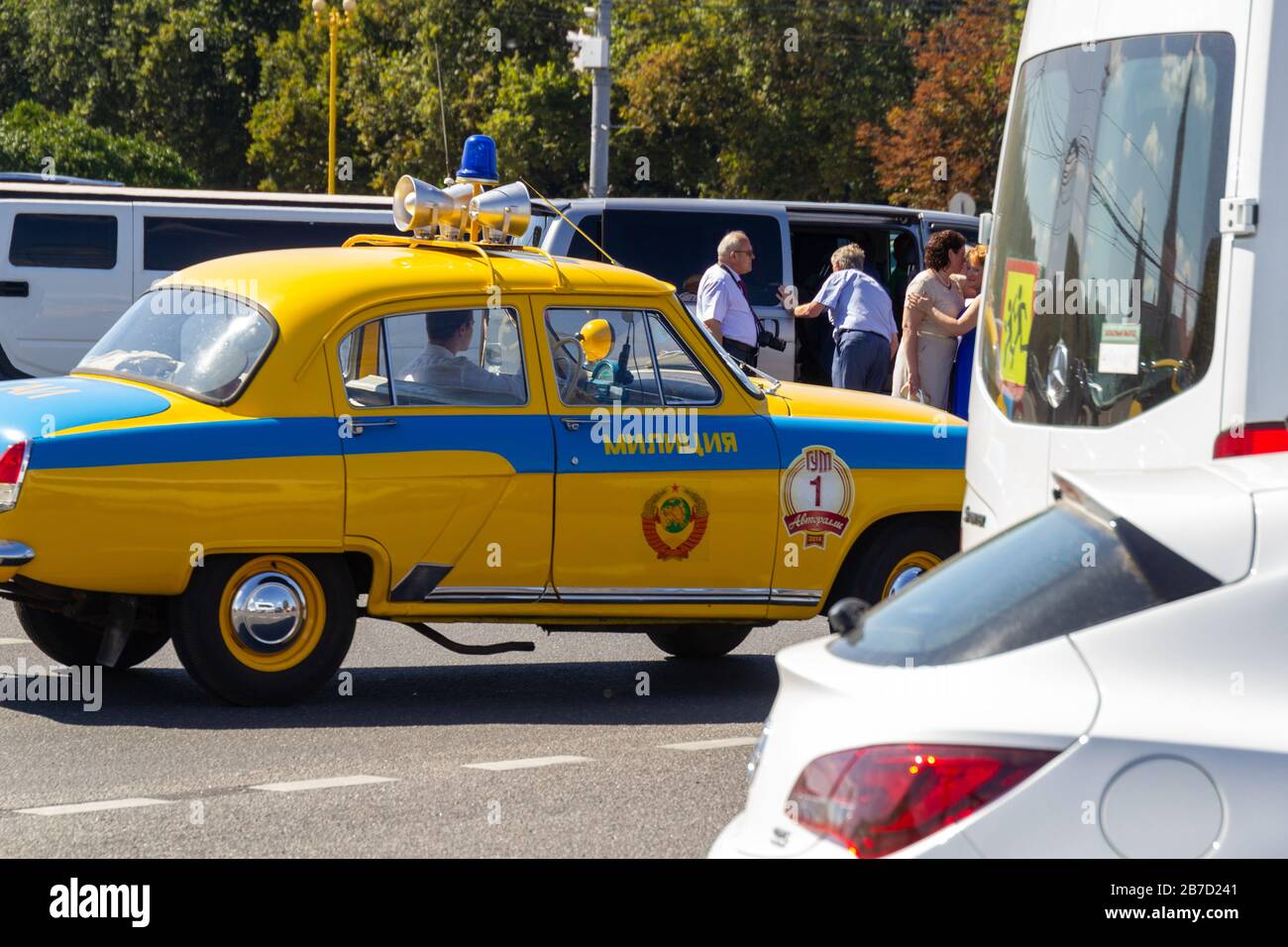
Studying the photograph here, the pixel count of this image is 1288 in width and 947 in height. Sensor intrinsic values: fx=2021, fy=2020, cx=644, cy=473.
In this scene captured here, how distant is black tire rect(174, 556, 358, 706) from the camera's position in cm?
764

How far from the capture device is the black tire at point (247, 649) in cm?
764

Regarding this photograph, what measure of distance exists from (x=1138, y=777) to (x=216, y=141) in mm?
57836

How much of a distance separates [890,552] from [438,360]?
2.12m

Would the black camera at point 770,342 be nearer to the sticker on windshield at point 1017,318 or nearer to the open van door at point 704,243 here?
the open van door at point 704,243

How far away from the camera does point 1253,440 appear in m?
5.93

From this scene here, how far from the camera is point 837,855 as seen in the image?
124 inches

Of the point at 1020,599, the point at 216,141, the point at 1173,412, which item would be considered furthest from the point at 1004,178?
the point at 216,141

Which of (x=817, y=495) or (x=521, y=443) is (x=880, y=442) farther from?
(x=521, y=443)

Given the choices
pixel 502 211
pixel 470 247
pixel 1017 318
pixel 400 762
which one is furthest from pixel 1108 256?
pixel 502 211

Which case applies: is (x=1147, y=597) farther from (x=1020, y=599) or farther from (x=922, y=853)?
(x=922, y=853)

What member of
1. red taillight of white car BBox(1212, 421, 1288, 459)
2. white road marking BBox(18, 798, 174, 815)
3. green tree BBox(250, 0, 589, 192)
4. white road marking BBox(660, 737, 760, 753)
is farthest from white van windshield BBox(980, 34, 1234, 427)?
green tree BBox(250, 0, 589, 192)

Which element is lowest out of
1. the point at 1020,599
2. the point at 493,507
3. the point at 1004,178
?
the point at 493,507

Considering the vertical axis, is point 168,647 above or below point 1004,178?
below

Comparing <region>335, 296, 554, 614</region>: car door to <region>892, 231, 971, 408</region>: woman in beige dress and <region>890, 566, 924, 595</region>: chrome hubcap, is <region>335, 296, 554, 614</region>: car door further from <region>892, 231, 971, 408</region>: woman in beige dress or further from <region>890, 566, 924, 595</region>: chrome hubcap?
<region>892, 231, 971, 408</region>: woman in beige dress
